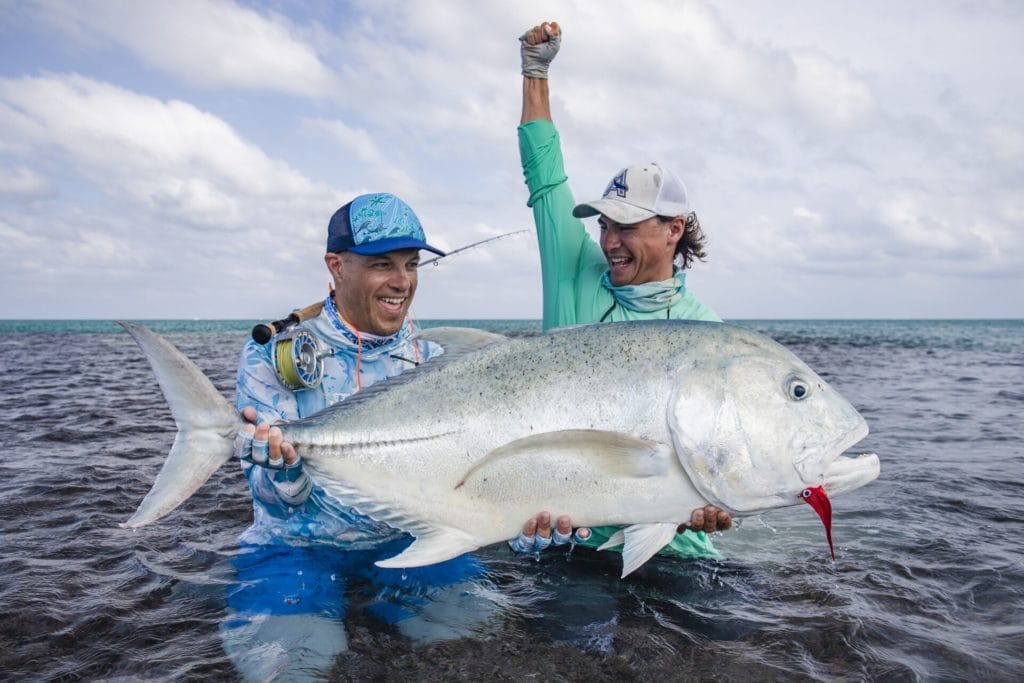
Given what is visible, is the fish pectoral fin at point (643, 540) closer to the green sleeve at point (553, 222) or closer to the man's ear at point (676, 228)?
the green sleeve at point (553, 222)

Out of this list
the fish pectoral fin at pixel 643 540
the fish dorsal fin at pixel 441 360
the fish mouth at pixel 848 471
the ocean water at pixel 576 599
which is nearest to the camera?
the fish mouth at pixel 848 471

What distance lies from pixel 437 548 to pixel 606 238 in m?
2.06

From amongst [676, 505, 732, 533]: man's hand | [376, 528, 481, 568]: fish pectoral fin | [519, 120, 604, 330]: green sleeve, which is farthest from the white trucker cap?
[376, 528, 481, 568]: fish pectoral fin

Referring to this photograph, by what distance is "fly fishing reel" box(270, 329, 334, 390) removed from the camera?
354cm

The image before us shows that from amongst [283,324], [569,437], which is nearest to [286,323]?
[283,324]

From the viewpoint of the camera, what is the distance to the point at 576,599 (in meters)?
4.17

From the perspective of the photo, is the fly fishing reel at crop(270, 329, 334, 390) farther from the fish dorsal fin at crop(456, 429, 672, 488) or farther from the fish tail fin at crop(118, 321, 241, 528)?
the fish dorsal fin at crop(456, 429, 672, 488)

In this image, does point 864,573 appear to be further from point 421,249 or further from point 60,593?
point 60,593

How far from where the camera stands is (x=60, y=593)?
13.7 feet

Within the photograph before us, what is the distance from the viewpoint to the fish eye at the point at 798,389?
9.54 feet

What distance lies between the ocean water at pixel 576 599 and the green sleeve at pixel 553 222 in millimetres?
1761

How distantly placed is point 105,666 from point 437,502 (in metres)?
1.83

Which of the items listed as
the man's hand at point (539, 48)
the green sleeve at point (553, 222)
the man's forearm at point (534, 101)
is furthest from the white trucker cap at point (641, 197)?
the man's hand at point (539, 48)

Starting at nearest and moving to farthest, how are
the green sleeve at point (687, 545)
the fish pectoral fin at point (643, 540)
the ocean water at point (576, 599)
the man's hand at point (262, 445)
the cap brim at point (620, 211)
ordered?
the fish pectoral fin at point (643, 540), the man's hand at point (262, 445), the ocean water at point (576, 599), the cap brim at point (620, 211), the green sleeve at point (687, 545)
